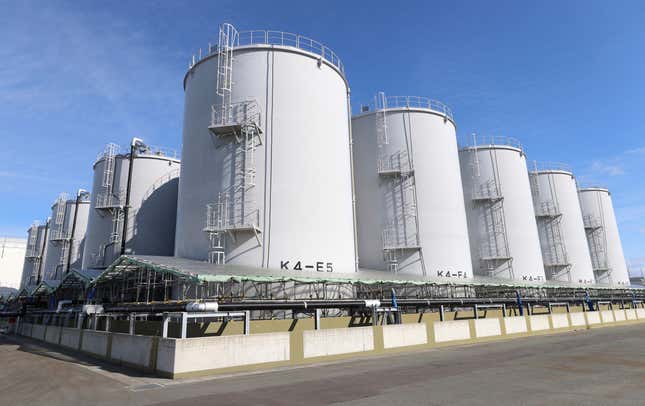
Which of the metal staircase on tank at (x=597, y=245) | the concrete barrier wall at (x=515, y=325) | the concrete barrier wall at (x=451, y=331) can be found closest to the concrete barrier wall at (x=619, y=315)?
the concrete barrier wall at (x=515, y=325)

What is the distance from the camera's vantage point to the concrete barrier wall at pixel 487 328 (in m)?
23.8

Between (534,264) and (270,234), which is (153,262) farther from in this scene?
(534,264)

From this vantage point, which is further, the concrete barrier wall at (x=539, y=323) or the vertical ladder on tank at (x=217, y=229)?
the concrete barrier wall at (x=539, y=323)

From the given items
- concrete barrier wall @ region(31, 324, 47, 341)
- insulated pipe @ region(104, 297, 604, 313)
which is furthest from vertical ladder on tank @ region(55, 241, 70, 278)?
insulated pipe @ region(104, 297, 604, 313)

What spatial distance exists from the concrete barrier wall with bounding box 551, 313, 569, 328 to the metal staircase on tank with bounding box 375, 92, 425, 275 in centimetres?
1010

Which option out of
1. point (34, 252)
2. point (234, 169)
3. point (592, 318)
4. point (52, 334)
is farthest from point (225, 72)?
point (34, 252)

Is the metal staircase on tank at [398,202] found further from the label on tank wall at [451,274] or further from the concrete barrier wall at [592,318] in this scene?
the concrete barrier wall at [592,318]

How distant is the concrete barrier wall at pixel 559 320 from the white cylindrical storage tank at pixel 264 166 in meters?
16.5

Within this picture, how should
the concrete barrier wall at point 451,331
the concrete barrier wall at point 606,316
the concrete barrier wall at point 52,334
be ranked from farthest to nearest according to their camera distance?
the concrete barrier wall at point 606,316
the concrete barrier wall at point 52,334
the concrete barrier wall at point 451,331

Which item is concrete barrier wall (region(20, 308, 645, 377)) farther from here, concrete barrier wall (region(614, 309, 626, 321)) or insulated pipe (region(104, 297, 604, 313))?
concrete barrier wall (region(614, 309, 626, 321))

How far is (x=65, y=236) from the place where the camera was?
51062 mm

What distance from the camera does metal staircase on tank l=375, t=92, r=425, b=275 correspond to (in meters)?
33.1

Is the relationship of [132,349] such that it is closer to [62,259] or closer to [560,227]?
[62,259]

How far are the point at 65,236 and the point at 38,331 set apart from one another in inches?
902
